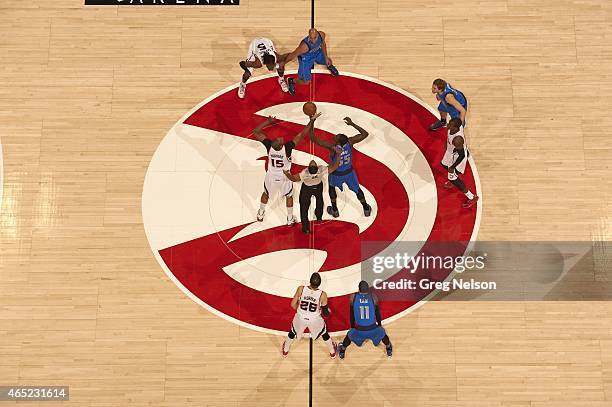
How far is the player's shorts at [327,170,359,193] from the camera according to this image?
1031 cm

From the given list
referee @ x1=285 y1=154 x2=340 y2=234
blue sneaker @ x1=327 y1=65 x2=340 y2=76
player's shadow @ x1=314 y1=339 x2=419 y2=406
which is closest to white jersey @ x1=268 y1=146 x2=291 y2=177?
referee @ x1=285 y1=154 x2=340 y2=234

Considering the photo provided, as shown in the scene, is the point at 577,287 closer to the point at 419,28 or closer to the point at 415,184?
the point at 415,184

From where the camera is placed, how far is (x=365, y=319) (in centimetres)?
927

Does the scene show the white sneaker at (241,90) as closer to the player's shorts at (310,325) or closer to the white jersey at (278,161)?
the white jersey at (278,161)

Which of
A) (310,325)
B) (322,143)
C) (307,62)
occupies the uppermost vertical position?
(307,62)

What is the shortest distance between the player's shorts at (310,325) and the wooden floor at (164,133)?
79 cm

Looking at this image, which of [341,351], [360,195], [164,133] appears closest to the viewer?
[341,351]

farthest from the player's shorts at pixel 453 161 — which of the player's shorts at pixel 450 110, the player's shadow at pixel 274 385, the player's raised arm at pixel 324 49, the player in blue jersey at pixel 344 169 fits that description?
the player's shadow at pixel 274 385

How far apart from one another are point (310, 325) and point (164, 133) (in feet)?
15.4

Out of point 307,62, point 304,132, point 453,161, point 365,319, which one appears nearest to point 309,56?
point 307,62

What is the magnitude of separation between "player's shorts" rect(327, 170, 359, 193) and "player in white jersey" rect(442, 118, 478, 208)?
1.64 meters

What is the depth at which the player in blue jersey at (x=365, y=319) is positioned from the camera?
9.16 meters

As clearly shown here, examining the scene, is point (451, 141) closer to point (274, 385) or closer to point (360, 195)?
point (360, 195)

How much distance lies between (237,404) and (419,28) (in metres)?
7.78
